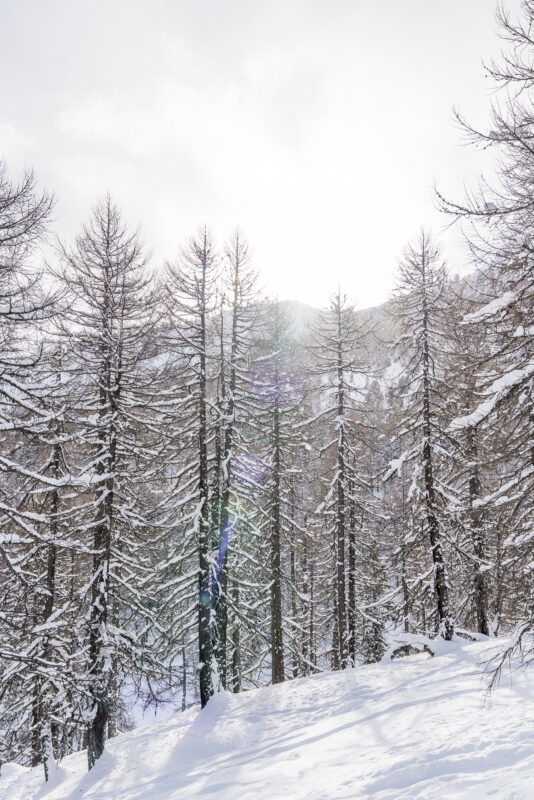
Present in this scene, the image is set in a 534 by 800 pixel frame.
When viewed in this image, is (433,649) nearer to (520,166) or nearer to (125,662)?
(125,662)

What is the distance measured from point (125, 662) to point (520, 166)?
14.3m

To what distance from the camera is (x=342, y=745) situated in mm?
7750

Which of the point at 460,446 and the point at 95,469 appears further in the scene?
the point at 460,446

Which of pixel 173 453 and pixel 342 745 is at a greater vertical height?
pixel 173 453

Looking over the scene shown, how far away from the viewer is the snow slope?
549cm

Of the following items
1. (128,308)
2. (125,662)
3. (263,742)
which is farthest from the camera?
(128,308)

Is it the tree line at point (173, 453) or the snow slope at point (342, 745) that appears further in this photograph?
the tree line at point (173, 453)

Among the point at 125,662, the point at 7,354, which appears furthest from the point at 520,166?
the point at 125,662

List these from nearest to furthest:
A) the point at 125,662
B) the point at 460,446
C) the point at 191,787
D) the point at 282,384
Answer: the point at 191,787 < the point at 125,662 < the point at 460,446 < the point at 282,384

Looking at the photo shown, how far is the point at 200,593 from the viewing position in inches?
561

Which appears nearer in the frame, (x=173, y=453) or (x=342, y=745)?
(x=342, y=745)

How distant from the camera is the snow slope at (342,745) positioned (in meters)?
5.49

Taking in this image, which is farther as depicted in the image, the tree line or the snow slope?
the tree line

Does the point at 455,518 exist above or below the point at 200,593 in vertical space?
above
